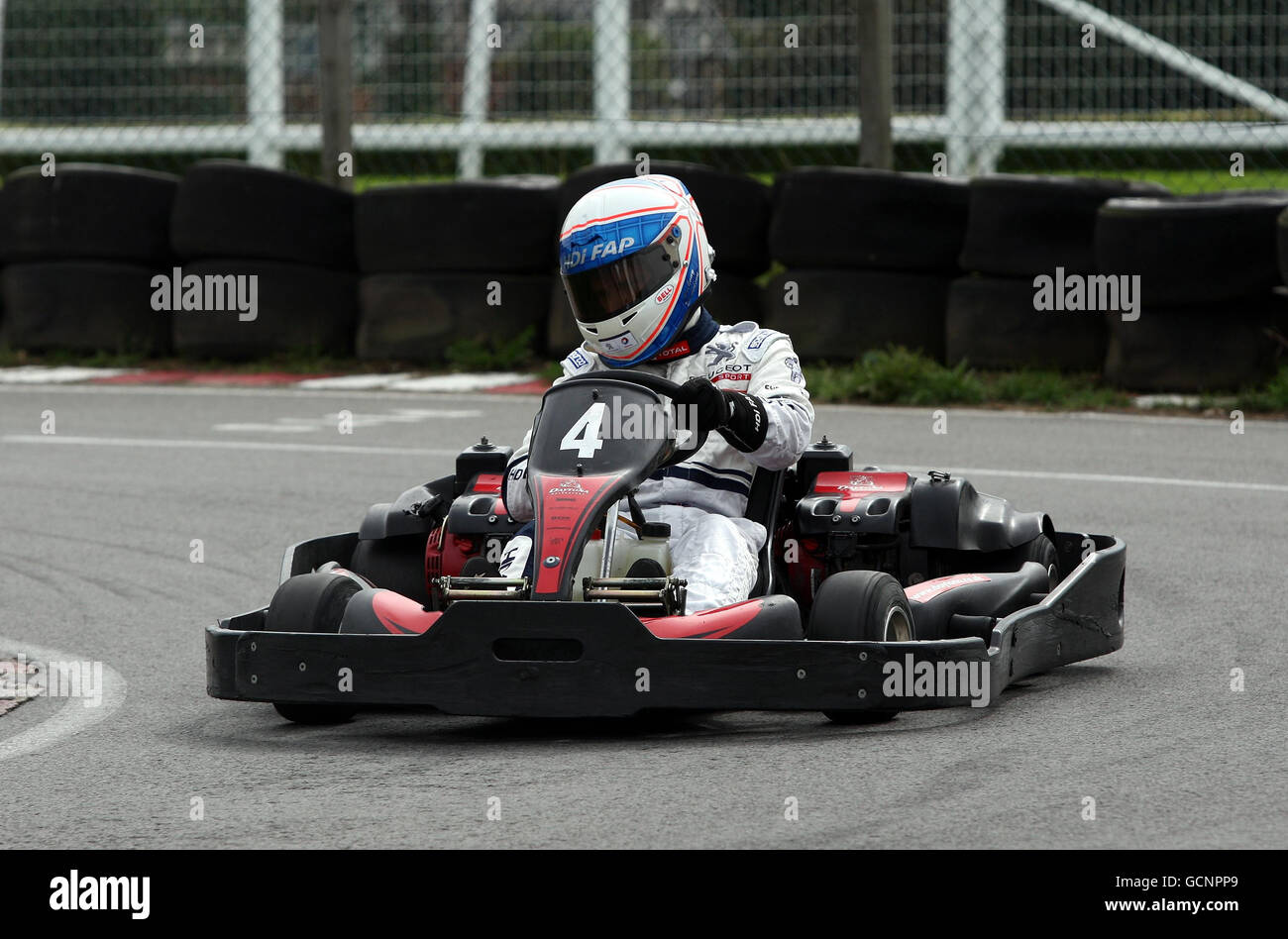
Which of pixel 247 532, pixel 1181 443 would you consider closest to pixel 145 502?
pixel 247 532

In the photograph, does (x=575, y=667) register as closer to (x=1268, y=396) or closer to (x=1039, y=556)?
(x=1039, y=556)

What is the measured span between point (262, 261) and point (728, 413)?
7501 millimetres

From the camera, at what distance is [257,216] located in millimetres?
11602

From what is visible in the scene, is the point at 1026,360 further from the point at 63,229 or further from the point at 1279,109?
the point at 63,229

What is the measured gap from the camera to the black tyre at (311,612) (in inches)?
180

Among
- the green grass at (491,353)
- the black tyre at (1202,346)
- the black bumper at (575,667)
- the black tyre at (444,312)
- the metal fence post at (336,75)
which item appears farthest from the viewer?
the metal fence post at (336,75)

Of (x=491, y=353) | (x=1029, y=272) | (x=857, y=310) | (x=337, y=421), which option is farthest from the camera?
(x=491, y=353)

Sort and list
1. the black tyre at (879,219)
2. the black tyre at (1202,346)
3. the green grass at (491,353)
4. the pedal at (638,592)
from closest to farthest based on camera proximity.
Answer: the pedal at (638,592) → the black tyre at (1202,346) → the black tyre at (879,219) → the green grass at (491,353)

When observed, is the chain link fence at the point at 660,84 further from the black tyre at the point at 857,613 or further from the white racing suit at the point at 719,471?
the black tyre at the point at 857,613

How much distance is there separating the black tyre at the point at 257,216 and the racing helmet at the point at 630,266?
6.92 metres

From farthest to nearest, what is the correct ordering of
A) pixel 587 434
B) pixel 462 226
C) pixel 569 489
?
A: 1. pixel 462 226
2. pixel 587 434
3. pixel 569 489

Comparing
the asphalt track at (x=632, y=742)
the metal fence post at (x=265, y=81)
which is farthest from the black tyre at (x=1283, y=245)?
the metal fence post at (x=265, y=81)

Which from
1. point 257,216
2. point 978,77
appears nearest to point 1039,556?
point 257,216

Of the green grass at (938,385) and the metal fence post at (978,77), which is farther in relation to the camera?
the metal fence post at (978,77)
